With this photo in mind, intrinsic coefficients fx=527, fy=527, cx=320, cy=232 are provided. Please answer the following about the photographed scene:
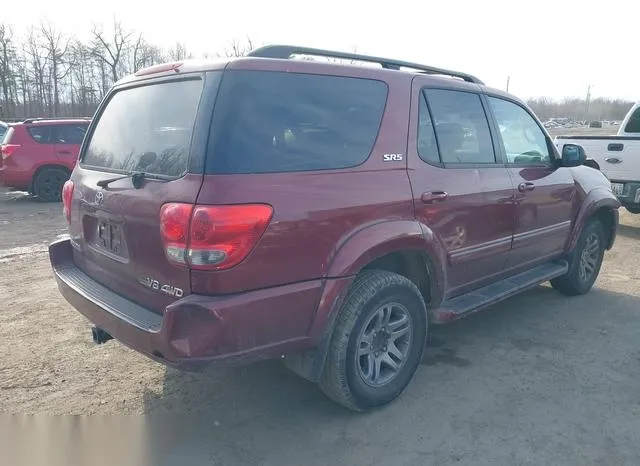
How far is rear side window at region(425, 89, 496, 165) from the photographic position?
3.42 metres

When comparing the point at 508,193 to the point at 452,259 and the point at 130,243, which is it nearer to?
the point at 452,259

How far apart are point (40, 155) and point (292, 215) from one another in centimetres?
1040

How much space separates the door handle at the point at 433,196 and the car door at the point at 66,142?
32.5 ft

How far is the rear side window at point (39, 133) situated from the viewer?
1110 centimetres

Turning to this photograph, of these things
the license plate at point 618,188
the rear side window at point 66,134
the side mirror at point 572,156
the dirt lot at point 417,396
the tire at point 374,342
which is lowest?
the dirt lot at point 417,396

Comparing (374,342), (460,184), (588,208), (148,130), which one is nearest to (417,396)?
(374,342)

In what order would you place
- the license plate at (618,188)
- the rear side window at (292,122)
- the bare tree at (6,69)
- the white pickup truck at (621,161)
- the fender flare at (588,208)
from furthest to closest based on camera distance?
the bare tree at (6,69) → the license plate at (618,188) → the white pickup truck at (621,161) → the fender flare at (588,208) → the rear side window at (292,122)

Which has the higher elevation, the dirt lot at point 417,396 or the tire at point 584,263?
the tire at point 584,263

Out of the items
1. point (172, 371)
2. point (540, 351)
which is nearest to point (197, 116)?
point (172, 371)

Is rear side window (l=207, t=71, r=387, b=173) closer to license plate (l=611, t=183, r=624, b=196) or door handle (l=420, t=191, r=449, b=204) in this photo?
door handle (l=420, t=191, r=449, b=204)

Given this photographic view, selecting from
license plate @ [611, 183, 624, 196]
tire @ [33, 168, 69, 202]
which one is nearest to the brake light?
tire @ [33, 168, 69, 202]

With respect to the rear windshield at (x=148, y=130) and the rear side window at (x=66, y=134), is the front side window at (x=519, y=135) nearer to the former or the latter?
the rear windshield at (x=148, y=130)

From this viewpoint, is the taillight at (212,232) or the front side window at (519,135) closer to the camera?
the taillight at (212,232)

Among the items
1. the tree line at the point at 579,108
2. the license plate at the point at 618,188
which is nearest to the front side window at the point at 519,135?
the license plate at the point at 618,188
